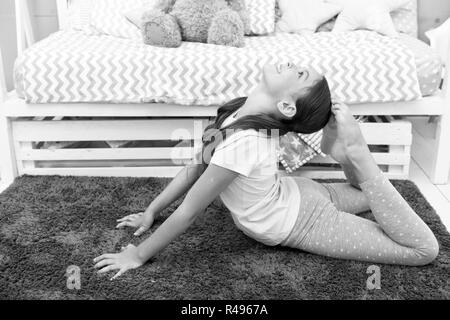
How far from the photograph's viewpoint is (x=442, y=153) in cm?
179

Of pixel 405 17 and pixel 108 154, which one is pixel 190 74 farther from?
pixel 405 17

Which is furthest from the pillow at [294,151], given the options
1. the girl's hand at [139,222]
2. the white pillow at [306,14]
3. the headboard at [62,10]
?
the headboard at [62,10]

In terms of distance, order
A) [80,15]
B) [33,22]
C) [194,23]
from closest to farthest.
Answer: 1. [194,23]
2. [80,15]
3. [33,22]

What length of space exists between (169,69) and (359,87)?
63cm

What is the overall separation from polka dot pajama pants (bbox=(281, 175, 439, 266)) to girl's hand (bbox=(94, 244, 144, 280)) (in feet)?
1.29

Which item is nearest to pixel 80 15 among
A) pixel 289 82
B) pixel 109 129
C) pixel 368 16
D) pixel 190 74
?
pixel 109 129

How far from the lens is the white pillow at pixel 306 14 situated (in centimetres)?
214

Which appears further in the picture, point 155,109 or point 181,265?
point 155,109

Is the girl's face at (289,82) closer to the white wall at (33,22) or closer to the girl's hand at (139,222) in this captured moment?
the girl's hand at (139,222)

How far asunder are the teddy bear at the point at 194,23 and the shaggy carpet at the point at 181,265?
2.09ft

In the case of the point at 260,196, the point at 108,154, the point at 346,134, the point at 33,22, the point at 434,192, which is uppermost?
the point at 33,22

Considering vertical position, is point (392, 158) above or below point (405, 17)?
below

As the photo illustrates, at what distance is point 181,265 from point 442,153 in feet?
3.46

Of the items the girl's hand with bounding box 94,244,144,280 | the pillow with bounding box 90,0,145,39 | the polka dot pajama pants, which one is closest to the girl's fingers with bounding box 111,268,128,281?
the girl's hand with bounding box 94,244,144,280
